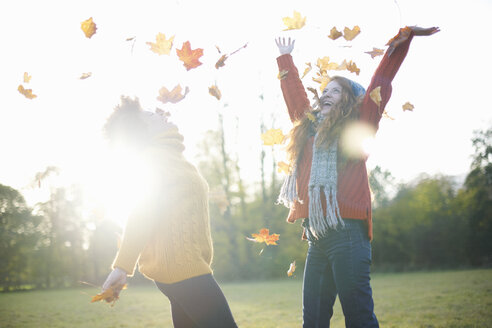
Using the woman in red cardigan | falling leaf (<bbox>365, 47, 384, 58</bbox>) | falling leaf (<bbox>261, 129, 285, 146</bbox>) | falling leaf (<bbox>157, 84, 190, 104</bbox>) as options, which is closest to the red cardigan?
the woman in red cardigan

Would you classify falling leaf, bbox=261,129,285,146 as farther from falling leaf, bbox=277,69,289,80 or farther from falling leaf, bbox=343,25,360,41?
falling leaf, bbox=343,25,360,41

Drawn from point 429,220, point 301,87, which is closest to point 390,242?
point 429,220

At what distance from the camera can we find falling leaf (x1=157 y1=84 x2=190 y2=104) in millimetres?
2639

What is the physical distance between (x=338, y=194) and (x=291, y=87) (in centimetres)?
88

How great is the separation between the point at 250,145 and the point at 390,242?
10256 mm

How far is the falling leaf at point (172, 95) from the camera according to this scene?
264cm

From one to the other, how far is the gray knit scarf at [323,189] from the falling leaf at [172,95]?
3.51 feet

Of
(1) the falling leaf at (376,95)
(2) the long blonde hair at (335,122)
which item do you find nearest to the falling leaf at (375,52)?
(2) the long blonde hair at (335,122)

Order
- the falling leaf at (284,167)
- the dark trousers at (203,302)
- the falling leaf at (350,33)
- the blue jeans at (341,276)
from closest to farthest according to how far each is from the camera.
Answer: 1. the dark trousers at (203,302)
2. the blue jeans at (341,276)
3. the falling leaf at (284,167)
4. the falling leaf at (350,33)

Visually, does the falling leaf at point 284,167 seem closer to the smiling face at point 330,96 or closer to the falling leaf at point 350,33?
the smiling face at point 330,96

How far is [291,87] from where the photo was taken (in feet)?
8.27

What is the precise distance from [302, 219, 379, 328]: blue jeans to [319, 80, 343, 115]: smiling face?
26.9 inches

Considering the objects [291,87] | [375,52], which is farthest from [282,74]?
[375,52]

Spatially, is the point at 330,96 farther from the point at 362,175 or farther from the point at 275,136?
the point at 275,136
